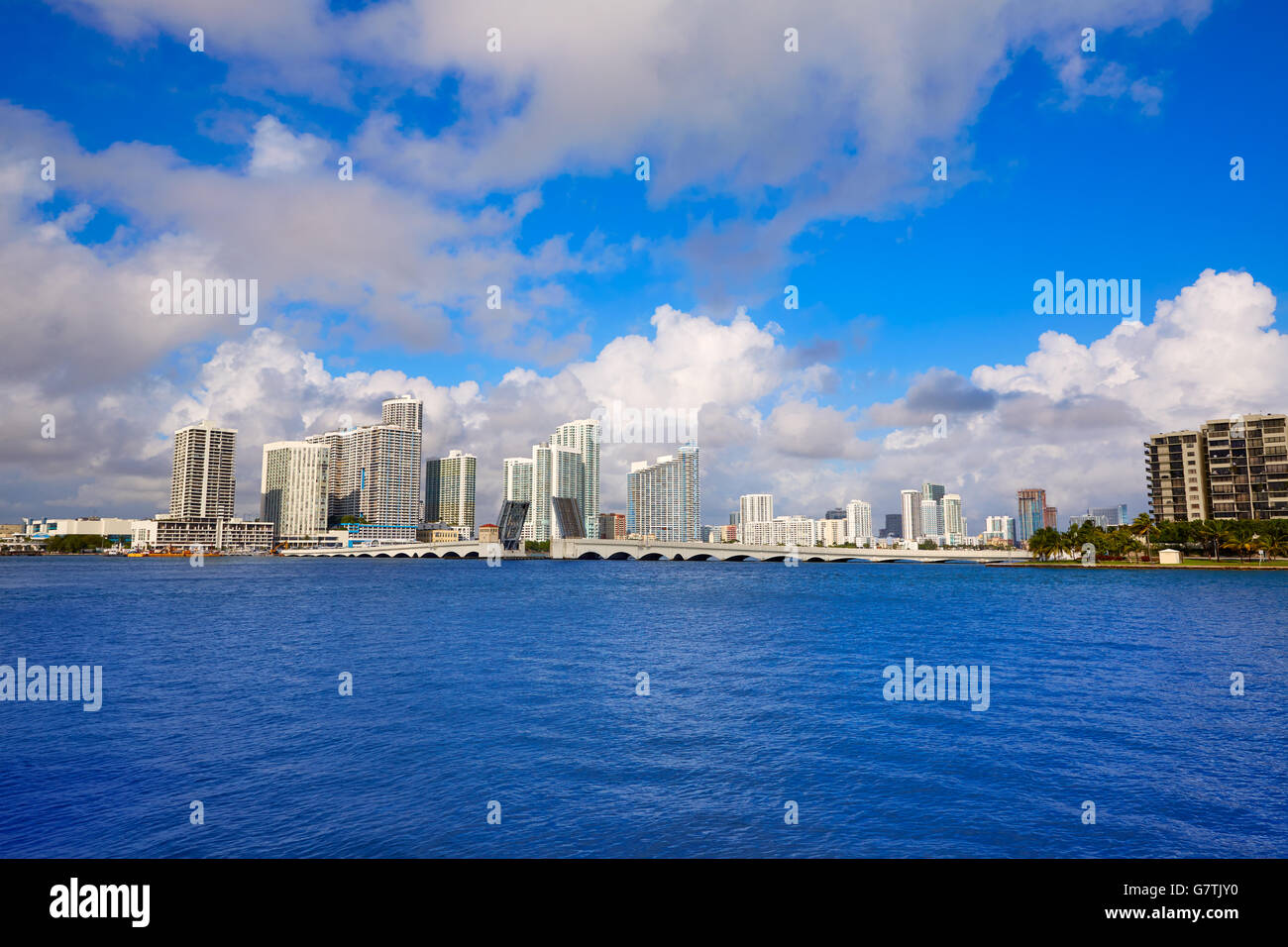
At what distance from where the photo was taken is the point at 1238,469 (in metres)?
186

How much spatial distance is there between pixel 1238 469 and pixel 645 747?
Result: 225m

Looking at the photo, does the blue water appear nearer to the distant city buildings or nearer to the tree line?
the tree line

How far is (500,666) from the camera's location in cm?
4031

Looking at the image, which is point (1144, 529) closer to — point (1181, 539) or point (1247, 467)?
point (1181, 539)

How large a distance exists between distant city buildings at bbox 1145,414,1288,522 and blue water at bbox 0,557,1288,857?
166716 millimetres

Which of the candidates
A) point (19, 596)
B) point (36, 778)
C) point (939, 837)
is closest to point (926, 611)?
point (939, 837)

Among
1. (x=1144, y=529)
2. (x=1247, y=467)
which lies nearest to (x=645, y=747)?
(x=1144, y=529)

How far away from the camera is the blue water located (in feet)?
55.9

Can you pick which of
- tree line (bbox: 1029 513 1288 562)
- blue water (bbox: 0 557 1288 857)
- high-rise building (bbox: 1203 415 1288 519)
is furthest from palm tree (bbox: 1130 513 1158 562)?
blue water (bbox: 0 557 1288 857)

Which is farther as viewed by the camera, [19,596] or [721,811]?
[19,596]
